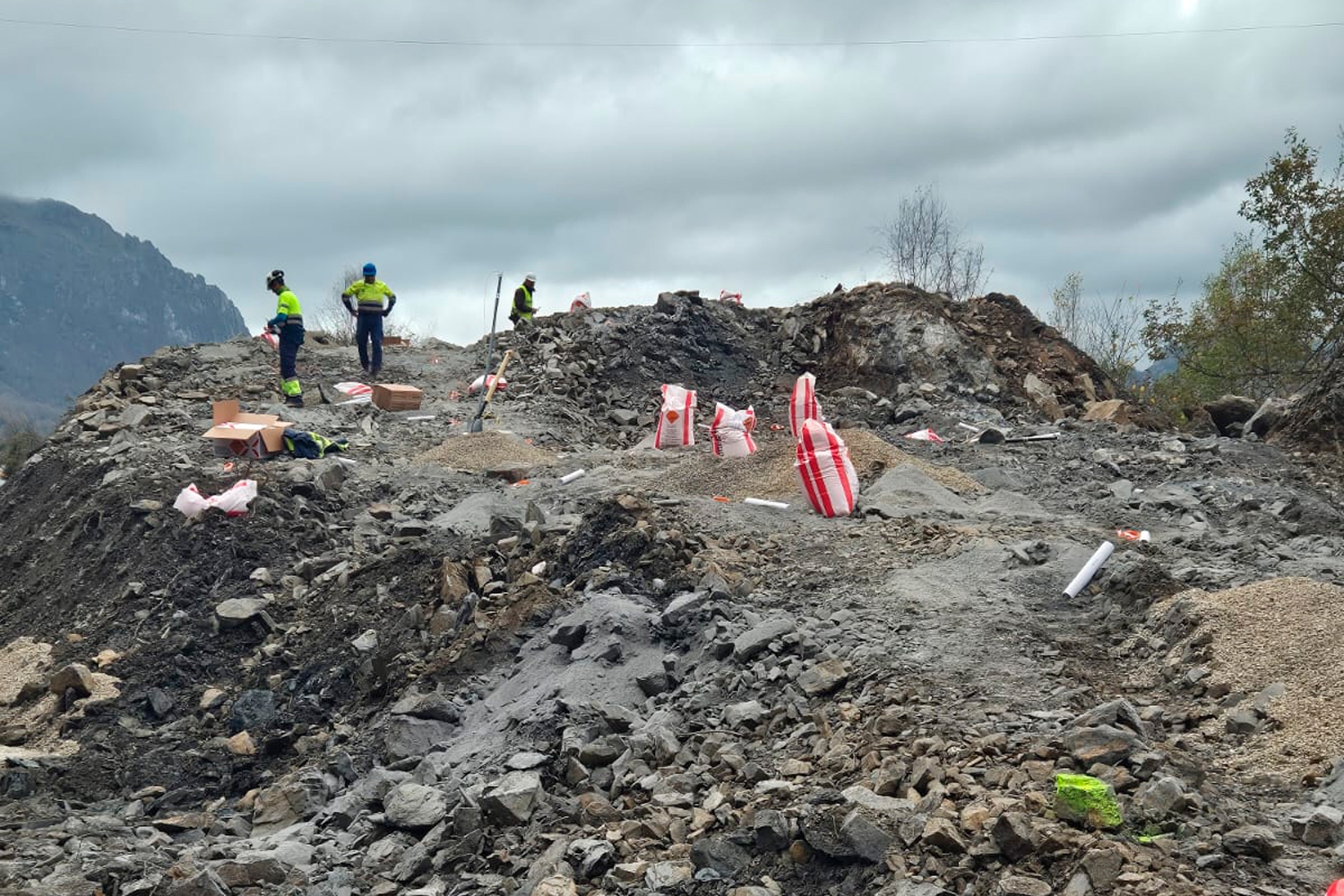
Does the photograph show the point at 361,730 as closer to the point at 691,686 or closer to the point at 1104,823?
the point at 691,686

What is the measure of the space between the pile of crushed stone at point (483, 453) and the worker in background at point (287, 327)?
8.42ft

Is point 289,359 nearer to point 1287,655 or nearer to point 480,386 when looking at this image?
point 480,386

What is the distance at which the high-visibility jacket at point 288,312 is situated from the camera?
12.9m

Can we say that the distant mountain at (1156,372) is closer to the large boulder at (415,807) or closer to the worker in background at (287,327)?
the worker in background at (287,327)

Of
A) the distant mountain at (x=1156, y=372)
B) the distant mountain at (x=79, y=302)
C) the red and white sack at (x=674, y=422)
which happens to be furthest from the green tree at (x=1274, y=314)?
the distant mountain at (x=79, y=302)

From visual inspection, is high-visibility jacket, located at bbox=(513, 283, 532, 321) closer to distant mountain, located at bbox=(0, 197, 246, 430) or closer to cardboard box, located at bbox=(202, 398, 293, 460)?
cardboard box, located at bbox=(202, 398, 293, 460)

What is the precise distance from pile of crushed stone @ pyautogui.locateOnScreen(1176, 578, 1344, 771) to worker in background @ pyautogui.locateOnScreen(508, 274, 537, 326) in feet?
42.2

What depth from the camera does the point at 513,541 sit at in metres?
7.75

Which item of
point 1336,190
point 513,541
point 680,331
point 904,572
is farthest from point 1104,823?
point 1336,190

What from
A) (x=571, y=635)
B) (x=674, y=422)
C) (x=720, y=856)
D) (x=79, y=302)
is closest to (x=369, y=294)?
(x=674, y=422)

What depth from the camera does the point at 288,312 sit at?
42.4 feet

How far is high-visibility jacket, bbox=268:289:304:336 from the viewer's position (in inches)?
508

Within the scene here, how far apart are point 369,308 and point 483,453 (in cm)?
416

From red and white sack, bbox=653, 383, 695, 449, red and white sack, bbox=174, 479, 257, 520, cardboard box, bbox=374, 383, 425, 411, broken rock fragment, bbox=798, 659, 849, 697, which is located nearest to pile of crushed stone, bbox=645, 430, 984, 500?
red and white sack, bbox=653, 383, 695, 449
